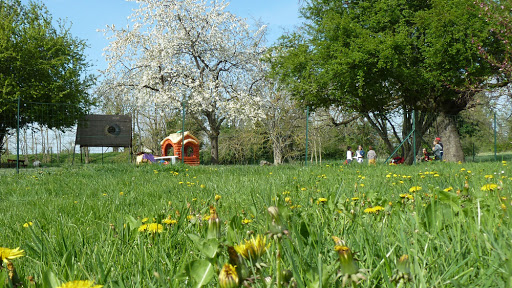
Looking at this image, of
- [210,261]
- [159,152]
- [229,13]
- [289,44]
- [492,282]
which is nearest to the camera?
[210,261]

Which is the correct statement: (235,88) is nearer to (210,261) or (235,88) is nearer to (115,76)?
(115,76)

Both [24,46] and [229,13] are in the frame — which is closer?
[24,46]

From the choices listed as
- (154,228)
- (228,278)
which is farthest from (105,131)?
(228,278)

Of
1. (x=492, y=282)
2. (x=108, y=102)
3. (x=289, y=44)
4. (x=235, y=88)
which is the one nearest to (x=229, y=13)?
(x=235, y=88)

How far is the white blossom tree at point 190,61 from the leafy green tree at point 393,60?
5522mm

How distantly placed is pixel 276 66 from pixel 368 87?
4930 mm

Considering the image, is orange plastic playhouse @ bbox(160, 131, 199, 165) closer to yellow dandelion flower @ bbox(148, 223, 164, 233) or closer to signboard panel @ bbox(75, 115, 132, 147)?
signboard panel @ bbox(75, 115, 132, 147)

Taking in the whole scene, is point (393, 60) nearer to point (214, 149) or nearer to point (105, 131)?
point (214, 149)

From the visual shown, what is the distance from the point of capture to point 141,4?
2331cm

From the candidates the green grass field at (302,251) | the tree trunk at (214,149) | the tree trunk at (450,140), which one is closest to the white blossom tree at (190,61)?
the tree trunk at (214,149)

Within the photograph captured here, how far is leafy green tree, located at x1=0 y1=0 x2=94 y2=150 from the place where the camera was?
20.2 m

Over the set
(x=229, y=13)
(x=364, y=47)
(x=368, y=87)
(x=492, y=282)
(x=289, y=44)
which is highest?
(x=229, y=13)

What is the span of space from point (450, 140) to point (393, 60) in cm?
474

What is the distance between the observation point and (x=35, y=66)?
20.9 meters
